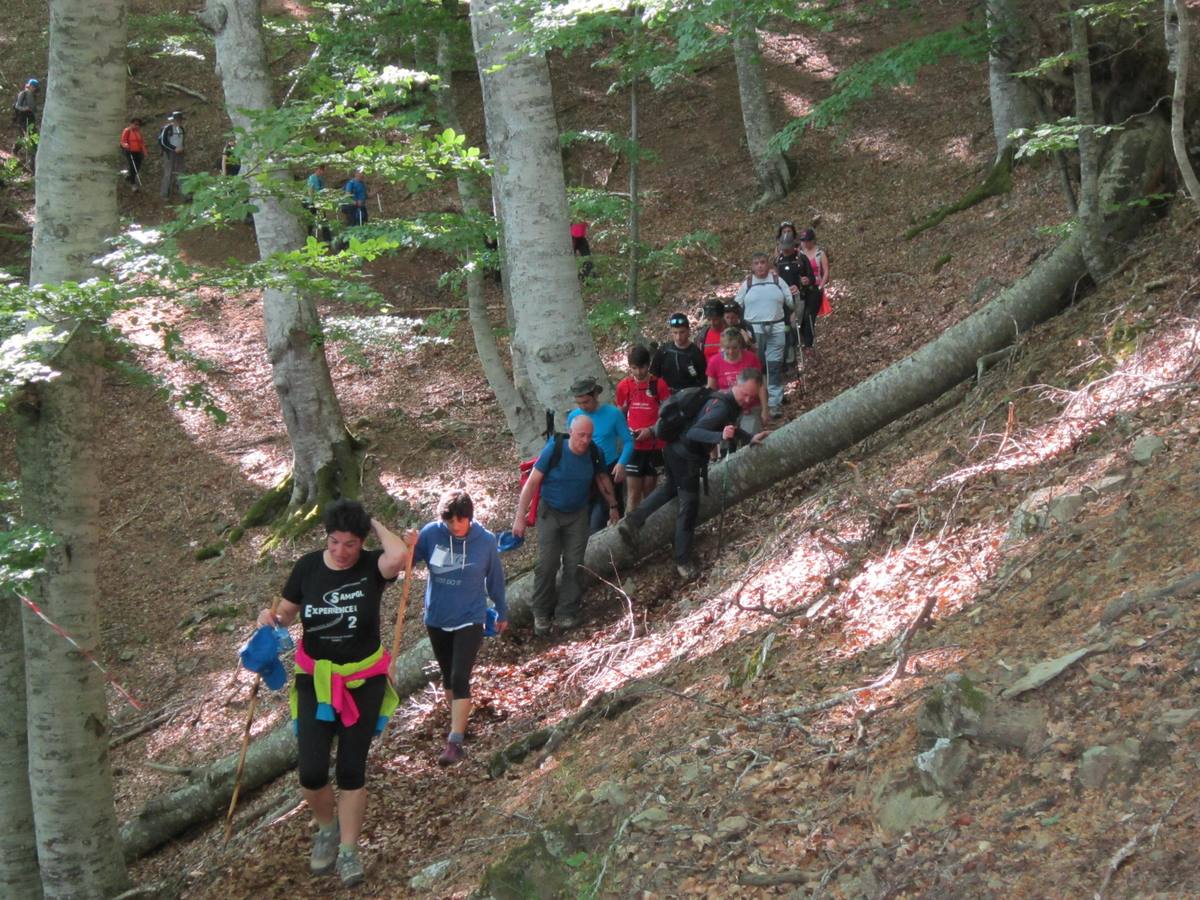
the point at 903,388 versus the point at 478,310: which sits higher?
the point at 478,310

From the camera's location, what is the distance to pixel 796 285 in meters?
12.3

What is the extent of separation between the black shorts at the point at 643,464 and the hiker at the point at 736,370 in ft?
2.58

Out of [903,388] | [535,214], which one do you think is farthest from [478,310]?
[903,388]

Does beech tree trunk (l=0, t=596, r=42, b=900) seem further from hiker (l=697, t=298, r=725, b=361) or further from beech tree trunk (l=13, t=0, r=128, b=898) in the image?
hiker (l=697, t=298, r=725, b=361)

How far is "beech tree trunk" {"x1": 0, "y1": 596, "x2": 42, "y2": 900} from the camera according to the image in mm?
6508

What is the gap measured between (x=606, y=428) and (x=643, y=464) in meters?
0.72

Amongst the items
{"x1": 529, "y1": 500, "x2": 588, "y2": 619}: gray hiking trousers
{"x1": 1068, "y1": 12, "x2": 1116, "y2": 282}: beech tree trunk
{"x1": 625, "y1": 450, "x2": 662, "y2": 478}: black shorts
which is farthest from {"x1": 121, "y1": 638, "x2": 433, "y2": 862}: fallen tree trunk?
{"x1": 1068, "y1": 12, "x2": 1116, "y2": 282}: beech tree trunk

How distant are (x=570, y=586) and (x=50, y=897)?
4036 mm

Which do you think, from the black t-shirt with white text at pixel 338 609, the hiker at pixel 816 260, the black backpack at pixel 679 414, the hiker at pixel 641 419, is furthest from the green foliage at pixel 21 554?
the hiker at pixel 816 260

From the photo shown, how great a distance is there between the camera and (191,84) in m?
27.0

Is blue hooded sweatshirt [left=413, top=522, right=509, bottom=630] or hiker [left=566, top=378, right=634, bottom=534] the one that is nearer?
blue hooded sweatshirt [left=413, top=522, right=509, bottom=630]

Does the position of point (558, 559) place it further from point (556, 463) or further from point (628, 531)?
point (556, 463)

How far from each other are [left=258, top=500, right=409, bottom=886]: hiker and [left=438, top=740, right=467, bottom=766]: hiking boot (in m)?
1.22

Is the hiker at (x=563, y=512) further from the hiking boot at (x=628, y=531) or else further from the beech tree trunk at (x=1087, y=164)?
the beech tree trunk at (x=1087, y=164)
